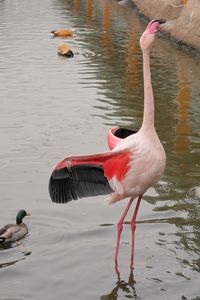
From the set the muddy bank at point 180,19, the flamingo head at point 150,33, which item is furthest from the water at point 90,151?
the flamingo head at point 150,33

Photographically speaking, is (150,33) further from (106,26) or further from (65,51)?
(106,26)

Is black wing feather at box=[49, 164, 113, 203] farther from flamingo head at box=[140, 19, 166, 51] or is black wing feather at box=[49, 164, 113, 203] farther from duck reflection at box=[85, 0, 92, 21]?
duck reflection at box=[85, 0, 92, 21]

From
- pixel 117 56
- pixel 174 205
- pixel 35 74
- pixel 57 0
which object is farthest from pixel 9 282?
pixel 57 0

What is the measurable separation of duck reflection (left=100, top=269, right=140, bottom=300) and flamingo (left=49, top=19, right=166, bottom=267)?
35.8 inches

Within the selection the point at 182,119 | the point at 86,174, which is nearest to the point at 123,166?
the point at 86,174

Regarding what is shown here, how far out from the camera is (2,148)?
36.8ft

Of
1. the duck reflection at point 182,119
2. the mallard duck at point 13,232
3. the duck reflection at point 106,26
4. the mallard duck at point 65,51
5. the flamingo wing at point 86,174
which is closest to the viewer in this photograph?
the flamingo wing at point 86,174

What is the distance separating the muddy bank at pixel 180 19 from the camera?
65.0 feet

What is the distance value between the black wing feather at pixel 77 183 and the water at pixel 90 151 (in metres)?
0.86

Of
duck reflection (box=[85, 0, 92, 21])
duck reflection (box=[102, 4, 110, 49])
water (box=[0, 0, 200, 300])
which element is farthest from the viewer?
duck reflection (box=[85, 0, 92, 21])

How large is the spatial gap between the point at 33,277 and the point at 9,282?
0.25 metres

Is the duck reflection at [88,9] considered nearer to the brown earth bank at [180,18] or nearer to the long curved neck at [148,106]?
the brown earth bank at [180,18]

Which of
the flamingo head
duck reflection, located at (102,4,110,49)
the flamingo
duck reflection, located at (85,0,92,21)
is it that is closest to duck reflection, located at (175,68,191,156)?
the flamingo

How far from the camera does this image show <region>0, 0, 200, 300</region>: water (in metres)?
7.03
